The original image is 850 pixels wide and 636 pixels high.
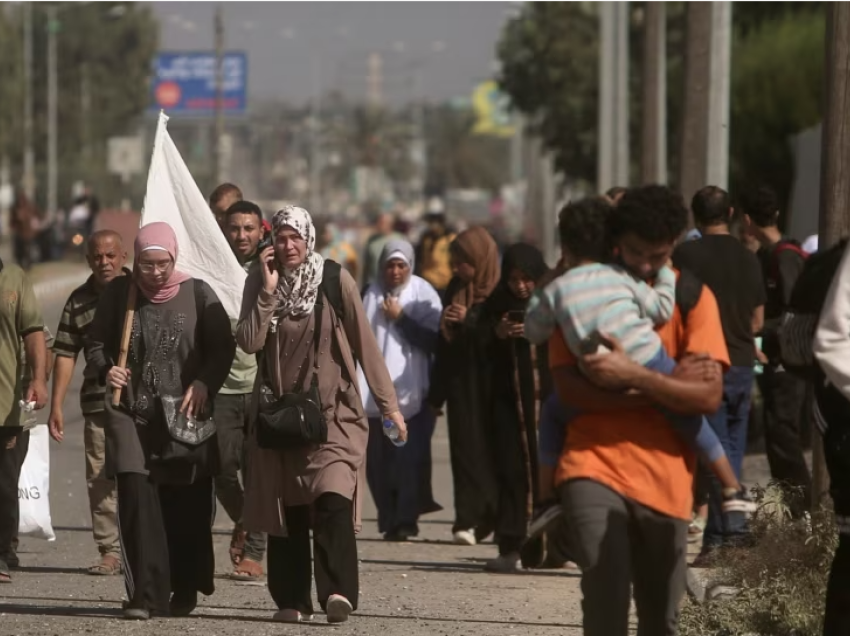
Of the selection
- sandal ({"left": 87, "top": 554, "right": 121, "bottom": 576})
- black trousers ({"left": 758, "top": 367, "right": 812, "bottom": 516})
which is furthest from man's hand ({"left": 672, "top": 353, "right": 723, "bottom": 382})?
black trousers ({"left": 758, "top": 367, "right": 812, "bottom": 516})

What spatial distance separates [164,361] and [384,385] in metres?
0.87

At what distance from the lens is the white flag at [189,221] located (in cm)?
854

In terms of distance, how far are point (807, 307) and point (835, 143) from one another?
2.73 meters

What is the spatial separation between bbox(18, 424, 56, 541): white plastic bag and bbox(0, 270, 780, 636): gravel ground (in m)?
0.24

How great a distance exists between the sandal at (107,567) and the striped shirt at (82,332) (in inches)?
29.1

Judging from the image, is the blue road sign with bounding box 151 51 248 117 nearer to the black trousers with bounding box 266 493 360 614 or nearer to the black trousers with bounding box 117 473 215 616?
the black trousers with bounding box 117 473 215 616

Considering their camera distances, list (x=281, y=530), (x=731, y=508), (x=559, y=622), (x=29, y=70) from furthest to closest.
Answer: (x=29, y=70)
(x=559, y=622)
(x=281, y=530)
(x=731, y=508)

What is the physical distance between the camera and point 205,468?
790 centimetres

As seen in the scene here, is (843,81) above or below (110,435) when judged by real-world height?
above

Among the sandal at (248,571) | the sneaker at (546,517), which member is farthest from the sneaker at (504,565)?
the sneaker at (546,517)

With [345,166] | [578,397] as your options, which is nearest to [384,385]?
[578,397]

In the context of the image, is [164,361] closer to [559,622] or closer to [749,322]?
[559,622]

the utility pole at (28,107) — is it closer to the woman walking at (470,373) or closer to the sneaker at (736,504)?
the woman walking at (470,373)

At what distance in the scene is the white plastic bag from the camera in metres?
9.55
